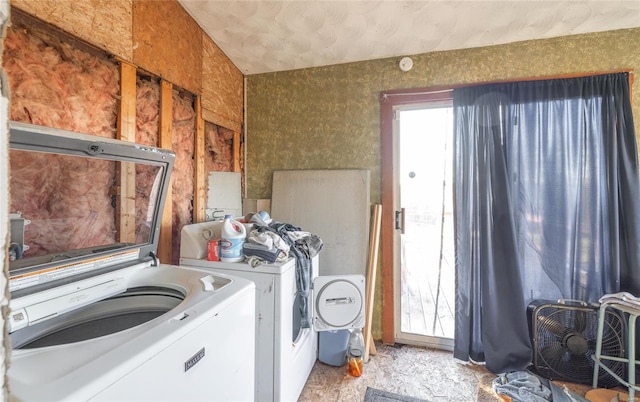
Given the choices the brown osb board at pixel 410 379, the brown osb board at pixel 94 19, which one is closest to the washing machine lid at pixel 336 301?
the brown osb board at pixel 410 379

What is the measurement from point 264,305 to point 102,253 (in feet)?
2.63

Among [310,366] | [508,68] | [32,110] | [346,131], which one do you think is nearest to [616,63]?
[508,68]

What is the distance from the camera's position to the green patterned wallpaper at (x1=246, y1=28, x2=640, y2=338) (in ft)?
6.70

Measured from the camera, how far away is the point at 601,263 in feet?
6.44

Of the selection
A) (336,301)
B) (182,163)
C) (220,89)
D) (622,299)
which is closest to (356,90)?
(220,89)

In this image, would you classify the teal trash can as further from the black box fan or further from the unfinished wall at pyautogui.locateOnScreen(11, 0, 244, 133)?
the unfinished wall at pyautogui.locateOnScreen(11, 0, 244, 133)

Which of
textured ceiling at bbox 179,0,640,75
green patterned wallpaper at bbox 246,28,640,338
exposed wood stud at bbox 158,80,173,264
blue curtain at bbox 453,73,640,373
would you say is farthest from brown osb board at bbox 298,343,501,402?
textured ceiling at bbox 179,0,640,75

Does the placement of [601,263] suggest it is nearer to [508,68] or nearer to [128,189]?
[508,68]

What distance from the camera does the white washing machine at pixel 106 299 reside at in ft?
1.99

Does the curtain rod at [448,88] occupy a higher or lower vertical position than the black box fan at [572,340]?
higher

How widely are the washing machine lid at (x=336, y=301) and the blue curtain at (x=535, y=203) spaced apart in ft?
2.94

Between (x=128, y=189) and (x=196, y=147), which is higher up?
(x=196, y=147)

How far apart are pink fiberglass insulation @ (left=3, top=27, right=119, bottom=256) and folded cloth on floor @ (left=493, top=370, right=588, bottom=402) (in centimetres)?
265

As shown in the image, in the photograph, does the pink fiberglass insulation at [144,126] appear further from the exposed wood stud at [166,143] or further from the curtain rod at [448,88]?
the curtain rod at [448,88]
